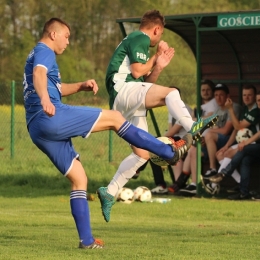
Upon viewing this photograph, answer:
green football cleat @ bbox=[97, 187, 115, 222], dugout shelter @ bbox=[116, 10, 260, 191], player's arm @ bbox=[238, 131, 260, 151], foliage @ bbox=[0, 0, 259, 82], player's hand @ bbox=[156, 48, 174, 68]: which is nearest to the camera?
green football cleat @ bbox=[97, 187, 115, 222]

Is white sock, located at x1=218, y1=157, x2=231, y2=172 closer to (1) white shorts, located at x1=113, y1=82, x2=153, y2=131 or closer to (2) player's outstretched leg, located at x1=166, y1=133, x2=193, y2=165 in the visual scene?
(1) white shorts, located at x1=113, y1=82, x2=153, y2=131

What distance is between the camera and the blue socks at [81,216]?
9711mm

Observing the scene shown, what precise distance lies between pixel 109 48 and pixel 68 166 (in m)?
44.6

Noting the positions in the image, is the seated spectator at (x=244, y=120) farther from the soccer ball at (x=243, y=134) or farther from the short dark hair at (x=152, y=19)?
the short dark hair at (x=152, y=19)

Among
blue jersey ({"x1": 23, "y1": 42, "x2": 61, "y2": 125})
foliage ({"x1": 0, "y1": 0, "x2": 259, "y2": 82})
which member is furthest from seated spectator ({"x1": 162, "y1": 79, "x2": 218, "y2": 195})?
foliage ({"x1": 0, "y1": 0, "x2": 259, "y2": 82})

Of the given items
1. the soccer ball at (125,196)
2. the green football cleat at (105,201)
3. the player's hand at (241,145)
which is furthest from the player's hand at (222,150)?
the green football cleat at (105,201)

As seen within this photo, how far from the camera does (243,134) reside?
16734 mm

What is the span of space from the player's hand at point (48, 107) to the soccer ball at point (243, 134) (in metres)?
7.94

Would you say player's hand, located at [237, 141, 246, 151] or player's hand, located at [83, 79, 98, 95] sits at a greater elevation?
player's hand, located at [83, 79, 98, 95]

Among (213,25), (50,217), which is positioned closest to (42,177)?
(213,25)

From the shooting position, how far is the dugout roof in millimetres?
17791

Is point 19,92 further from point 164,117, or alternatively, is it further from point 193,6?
point 193,6

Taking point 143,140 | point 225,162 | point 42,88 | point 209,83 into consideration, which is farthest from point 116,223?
point 209,83

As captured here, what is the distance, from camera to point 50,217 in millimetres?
14078
